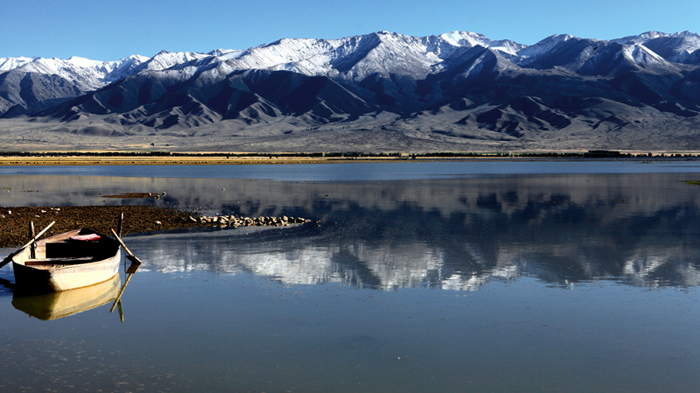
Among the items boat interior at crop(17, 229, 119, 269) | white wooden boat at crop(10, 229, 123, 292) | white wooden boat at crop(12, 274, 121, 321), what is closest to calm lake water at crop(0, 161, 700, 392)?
white wooden boat at crop(12, 274, 121, 321)

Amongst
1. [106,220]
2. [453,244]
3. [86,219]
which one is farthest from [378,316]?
[86,219]

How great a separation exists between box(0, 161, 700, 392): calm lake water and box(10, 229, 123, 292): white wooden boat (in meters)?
0.53

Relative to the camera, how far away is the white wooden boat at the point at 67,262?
18.7 metres

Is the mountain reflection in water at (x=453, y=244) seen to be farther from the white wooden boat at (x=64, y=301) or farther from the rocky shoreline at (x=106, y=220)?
the white wooden boat at (x=64, y=301)

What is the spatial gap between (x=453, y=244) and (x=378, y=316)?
475 inches

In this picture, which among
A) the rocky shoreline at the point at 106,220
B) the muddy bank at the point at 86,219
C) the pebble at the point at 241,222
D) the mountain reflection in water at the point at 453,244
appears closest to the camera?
the mountain reflection in water at the point at 453,244

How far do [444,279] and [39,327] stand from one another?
1152 cm

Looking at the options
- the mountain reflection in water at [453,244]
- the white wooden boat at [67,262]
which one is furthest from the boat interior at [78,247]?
the mountain reflection in water at [453,244]

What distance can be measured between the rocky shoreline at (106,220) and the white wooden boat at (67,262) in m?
5.49

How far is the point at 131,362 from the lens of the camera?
43.3ft

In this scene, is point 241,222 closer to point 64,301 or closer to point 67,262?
point 67,262

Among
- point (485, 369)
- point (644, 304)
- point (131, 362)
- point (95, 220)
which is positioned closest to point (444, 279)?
point (644, 304)

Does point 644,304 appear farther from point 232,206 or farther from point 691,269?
point 232,206

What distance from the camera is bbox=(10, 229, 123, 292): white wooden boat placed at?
18734 mm
